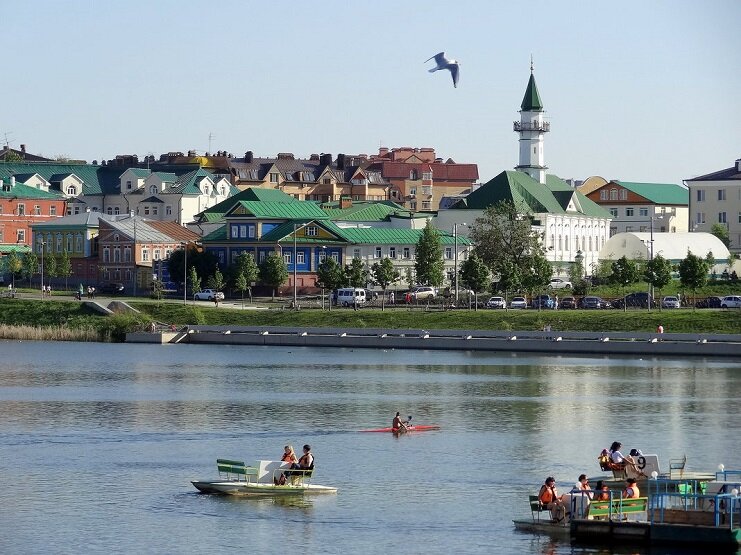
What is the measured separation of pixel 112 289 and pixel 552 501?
10182cm

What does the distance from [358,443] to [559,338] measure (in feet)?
153

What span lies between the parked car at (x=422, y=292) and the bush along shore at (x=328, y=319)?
25.1 ft

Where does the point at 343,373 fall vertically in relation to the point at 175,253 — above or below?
below

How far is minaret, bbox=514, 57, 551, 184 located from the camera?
6841 inches

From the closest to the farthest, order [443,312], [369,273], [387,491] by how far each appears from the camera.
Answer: [387,491] → [443,312] → [369,273]

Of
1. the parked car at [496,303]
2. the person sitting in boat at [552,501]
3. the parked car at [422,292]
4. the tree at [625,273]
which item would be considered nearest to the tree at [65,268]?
the parked car at [422,292]

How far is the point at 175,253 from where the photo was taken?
14325 cm

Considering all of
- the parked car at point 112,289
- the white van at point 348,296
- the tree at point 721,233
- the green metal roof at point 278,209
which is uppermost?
the green metal roof at point 278,209

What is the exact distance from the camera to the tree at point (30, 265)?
149 metres

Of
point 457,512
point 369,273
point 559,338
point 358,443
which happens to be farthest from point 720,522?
point 369,273

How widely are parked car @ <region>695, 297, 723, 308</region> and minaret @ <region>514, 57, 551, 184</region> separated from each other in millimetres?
52340

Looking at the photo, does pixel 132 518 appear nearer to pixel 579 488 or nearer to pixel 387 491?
pixel 387 491

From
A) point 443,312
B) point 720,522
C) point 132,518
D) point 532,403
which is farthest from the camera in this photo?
point 443,312

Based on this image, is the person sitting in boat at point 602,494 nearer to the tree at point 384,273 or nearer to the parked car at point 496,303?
the parked car at point 496,303
